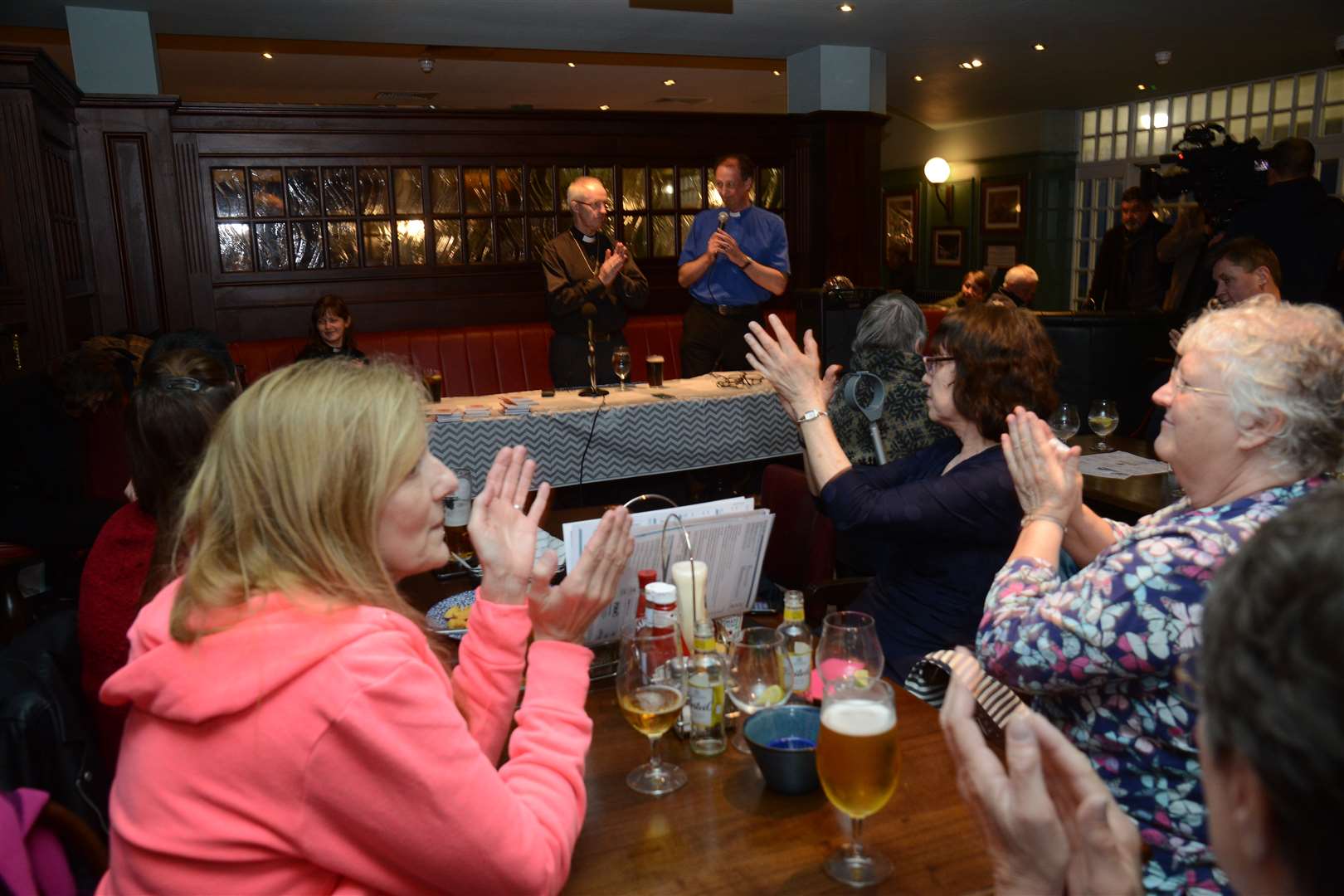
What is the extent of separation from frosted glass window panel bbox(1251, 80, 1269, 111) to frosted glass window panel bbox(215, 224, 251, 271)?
28.6 ft

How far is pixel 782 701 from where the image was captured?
4.68ft

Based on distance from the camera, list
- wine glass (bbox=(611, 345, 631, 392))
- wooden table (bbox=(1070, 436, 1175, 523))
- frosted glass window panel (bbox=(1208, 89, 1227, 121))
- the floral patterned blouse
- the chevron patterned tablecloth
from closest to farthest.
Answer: the floral patterned blouse < wooden table (bbox=(1070, 436, 1175, 523)) < the chevron patterned tablecloth < wine glass (bbox=(611, 345, 631, 392)) < frosted glass window panel (bbox=(1208, 89, 1227, 121))

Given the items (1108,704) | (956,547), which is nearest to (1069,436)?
(956,547)

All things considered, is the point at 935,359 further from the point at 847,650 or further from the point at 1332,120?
the point at 1332,120

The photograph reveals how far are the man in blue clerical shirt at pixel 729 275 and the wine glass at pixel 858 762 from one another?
4.28 meters

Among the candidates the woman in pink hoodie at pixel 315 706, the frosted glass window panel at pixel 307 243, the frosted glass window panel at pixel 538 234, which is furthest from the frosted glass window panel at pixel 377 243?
the woman in pink hoodie at pixel 315 706

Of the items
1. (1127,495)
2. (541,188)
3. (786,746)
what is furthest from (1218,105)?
(786,746)

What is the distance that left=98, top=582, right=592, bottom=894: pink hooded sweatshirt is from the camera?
957mm

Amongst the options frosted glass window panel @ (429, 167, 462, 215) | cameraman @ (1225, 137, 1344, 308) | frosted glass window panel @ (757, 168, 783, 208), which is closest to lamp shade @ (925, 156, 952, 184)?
frosted glass window panel @ (757, 168, 783, 208)

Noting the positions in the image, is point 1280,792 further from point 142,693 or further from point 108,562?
point 108,562

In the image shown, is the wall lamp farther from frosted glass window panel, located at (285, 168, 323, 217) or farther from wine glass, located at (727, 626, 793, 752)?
wine glass, located at (727, 626, 793, 752)

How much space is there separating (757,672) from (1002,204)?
11176 millimetres

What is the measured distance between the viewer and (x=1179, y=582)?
1.26 m

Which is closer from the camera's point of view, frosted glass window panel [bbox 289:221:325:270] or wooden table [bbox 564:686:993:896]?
wooden table [bbox 564:686:993:896]
